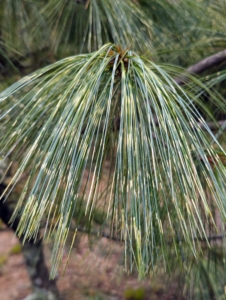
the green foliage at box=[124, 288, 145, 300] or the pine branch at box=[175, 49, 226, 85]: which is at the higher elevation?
the pine branch at box=[175, 49, 226, 85]

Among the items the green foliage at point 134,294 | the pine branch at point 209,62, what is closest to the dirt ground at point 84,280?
the green foliage at point 134,294

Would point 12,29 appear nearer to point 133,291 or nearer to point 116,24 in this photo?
point 116,24

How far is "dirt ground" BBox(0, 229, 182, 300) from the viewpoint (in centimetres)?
145

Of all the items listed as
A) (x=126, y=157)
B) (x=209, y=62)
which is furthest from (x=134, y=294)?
(x=126, y=157)

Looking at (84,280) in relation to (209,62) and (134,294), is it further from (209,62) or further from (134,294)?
(209,62)

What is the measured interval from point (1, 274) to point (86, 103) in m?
1.64

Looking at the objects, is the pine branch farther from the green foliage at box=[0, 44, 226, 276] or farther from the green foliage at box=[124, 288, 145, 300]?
the green foliage at box=[124, 288, 145, 300]

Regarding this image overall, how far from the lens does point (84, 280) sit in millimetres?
1626

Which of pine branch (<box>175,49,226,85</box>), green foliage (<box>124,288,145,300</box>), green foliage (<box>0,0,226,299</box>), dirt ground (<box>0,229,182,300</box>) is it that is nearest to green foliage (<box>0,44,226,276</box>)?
green foliage (<box>0,0,226,299</box>)

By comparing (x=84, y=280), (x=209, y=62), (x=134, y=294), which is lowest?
(x=134, y=294)

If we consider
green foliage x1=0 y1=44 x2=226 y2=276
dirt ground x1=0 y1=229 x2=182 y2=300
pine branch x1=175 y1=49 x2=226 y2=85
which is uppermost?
green foliage x1=0 y1=44 x2=226 y2=276

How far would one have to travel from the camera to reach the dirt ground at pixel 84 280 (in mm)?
1450

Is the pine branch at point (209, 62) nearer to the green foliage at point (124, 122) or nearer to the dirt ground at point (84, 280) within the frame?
the green foliage at point (124, 122)

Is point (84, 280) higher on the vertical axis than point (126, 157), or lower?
lower
